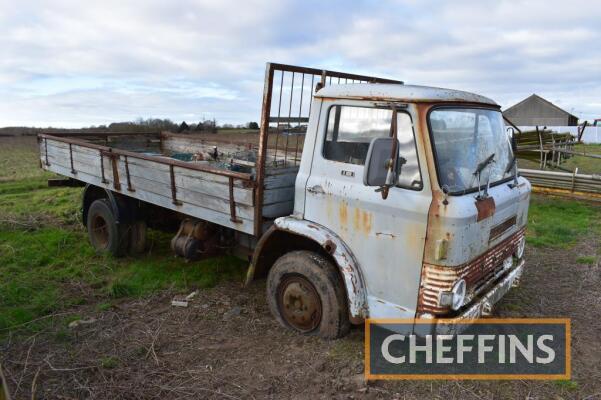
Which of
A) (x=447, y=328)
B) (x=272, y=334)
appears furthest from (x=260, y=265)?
(x=447, y=328)

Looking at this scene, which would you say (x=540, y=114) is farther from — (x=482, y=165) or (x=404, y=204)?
(x=404, y=204)

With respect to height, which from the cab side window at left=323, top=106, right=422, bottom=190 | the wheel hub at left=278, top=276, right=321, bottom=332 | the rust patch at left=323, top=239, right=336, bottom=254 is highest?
the cab side window at left=323, top=106, right=422, bottom=190

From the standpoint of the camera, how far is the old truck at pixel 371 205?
9.94ft

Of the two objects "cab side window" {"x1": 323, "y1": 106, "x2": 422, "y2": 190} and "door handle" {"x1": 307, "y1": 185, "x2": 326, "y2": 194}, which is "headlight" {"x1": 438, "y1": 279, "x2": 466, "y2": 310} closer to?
"cab side window" {"x1": 323, "y1": 106, "x2": 422, "y2": 190}

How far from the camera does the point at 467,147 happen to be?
3338 mm

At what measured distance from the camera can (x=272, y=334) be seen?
3.99m

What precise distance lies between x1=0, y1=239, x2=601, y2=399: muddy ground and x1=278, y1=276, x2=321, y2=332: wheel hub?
0.42ft

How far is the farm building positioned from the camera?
32.8 meters

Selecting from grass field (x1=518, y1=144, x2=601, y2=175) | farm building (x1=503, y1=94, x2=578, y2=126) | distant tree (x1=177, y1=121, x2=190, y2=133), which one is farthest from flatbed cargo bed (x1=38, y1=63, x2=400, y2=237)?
farm building (x1=503, y1=94, x2=578, y2=126)

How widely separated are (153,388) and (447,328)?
2156mm

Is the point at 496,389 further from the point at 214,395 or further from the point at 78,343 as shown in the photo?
the point at 78,343

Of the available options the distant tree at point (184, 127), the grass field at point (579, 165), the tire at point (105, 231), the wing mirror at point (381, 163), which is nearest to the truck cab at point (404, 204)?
the wing mirror at point (381, 163)

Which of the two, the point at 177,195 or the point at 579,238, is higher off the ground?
the point at 177,195

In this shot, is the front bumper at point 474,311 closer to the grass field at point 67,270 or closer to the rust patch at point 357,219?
the rust patch at point 357,219
